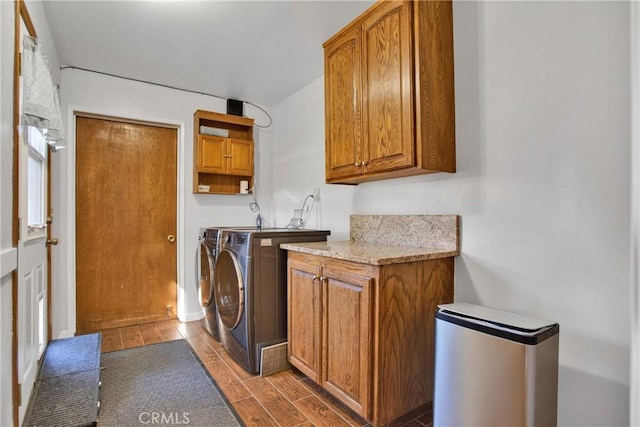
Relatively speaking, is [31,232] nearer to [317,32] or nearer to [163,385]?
[163,385]

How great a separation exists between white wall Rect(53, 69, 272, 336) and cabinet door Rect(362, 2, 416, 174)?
2.10 meters

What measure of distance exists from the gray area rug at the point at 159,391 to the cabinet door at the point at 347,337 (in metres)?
0.58

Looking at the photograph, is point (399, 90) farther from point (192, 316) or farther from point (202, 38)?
point (192, 316)

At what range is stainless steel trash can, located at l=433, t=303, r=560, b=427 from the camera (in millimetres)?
1144

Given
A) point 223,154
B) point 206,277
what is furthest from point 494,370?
point 223,154

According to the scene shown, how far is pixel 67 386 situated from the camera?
176cm

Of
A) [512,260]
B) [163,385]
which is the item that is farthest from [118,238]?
[512,260]

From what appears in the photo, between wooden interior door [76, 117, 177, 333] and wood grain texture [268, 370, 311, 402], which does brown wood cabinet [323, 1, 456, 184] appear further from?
wooden interior door [76, 117, 177, 333]

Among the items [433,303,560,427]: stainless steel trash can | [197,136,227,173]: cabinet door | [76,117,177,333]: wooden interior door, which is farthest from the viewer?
[197,136,227,173]: cabinet door

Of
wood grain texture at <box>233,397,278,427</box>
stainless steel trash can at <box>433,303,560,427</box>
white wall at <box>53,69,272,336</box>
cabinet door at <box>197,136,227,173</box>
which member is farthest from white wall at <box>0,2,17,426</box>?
cabinet door at <box>197,136,227,173</box>

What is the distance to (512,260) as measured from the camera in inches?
61.5

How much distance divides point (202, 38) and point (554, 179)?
7.92ft

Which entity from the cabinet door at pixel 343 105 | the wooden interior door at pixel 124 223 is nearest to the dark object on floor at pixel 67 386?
the wooden interior door at pixel 124 223

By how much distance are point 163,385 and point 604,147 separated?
265cm
